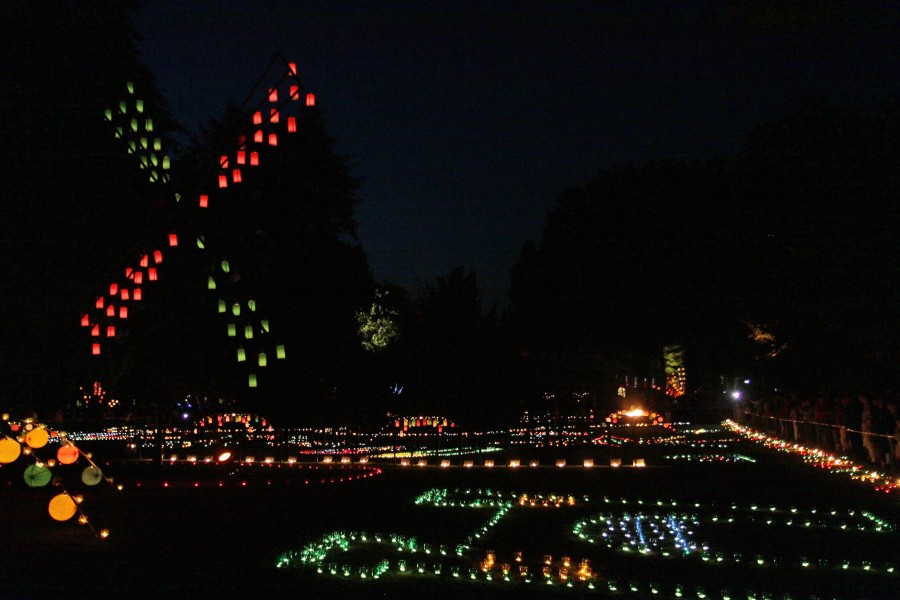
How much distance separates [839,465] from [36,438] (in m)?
15.7

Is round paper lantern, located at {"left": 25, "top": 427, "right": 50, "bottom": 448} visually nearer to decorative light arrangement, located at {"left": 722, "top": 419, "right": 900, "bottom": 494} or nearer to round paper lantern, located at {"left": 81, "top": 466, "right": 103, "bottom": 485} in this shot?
round paper lantern, located at {"left": 81, "top": 466, "right": 103, "bottom": 485}

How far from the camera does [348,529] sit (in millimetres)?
11383

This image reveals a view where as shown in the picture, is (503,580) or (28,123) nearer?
(503,580)

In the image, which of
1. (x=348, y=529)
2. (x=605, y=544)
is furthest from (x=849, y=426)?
(x=348, y=529)

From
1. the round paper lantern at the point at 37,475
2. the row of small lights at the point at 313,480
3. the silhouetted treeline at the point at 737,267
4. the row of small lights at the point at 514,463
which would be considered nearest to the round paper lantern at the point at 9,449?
the round paper lantern at the point at 37,475

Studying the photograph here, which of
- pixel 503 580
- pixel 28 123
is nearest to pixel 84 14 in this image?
pixel 28 123

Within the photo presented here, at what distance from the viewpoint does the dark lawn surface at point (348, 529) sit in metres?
8.27

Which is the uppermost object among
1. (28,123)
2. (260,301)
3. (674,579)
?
(28,123)

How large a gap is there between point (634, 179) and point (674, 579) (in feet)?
140

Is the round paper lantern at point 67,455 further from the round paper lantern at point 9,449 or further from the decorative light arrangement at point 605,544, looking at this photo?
the decorative light arrangement at point 605,544

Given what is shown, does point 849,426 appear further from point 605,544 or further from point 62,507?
point 62,507

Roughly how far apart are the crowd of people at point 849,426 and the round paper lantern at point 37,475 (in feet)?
44.9

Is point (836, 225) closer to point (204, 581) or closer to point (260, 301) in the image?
point (260, 301)

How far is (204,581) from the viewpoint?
845 cm
